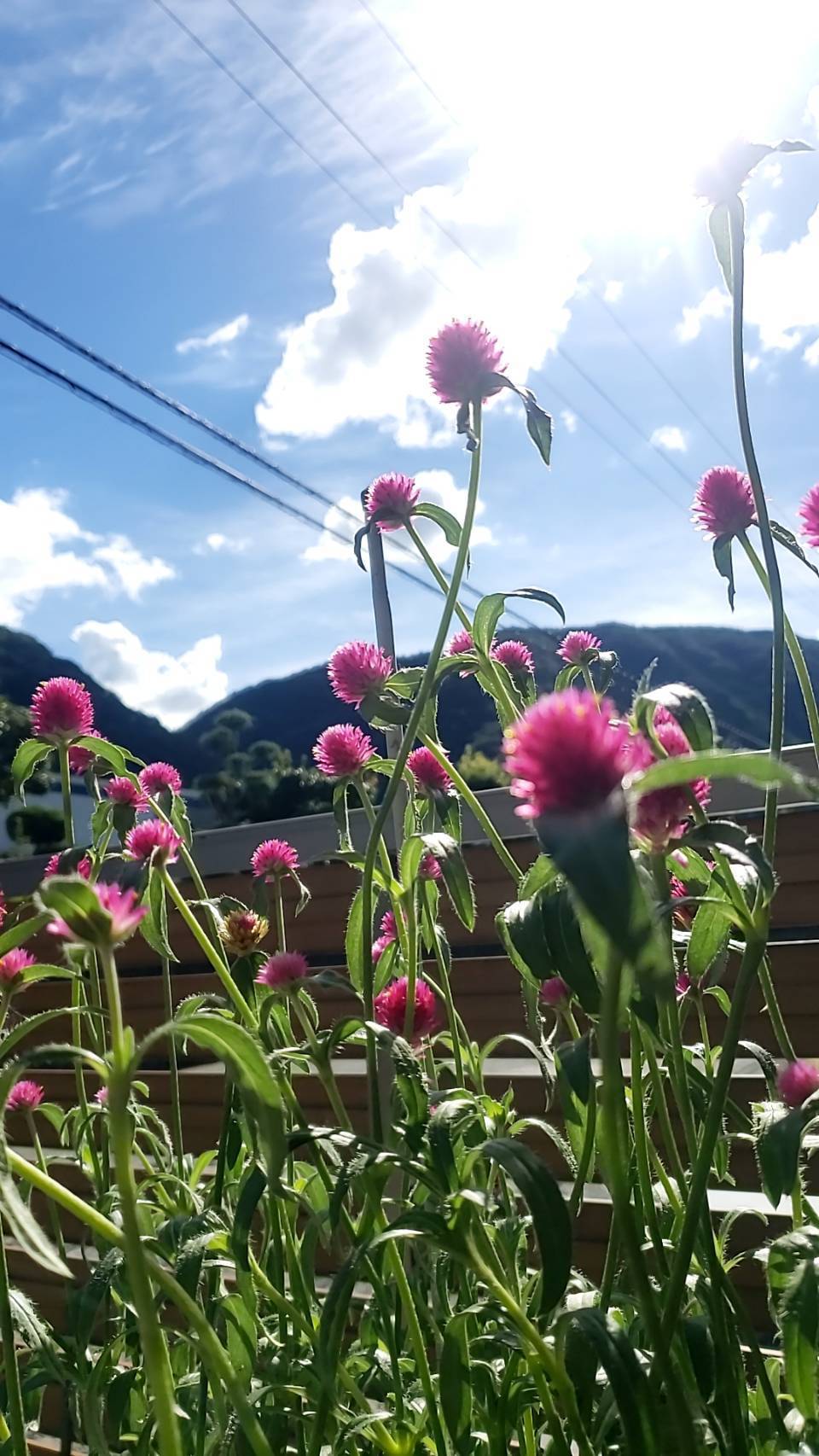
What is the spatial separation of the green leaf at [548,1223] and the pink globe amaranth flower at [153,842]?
14.0 inches

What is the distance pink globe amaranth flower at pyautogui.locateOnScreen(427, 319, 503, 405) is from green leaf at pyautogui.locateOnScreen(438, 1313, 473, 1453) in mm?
608

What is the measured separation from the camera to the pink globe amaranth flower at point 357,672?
889 millimetres

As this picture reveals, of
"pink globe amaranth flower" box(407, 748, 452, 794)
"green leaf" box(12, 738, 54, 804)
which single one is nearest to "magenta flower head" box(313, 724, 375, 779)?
"pink globe amaranth flower" box(407, 748, 452, 794)

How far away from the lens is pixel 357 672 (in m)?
0.89

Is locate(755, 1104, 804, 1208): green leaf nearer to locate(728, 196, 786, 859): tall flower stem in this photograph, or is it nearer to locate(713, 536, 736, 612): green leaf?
locate(728, 196, 786, 859): tall flower stem

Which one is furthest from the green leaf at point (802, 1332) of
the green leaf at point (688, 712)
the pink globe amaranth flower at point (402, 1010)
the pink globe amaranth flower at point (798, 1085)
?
the pink globe amaranth flower at point (402, 1010)

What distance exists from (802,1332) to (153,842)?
1.63 feet

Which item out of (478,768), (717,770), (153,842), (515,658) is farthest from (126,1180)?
(478,768)

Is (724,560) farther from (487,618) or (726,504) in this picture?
(487,618)

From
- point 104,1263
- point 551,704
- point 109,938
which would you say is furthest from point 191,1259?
point 551,704

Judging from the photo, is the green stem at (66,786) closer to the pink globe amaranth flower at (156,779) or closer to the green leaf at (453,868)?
the pink globe amaranth flower at (156,779)

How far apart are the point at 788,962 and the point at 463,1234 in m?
1.12

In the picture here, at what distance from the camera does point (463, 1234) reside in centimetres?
52

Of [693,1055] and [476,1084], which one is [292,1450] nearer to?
[476,1084]
